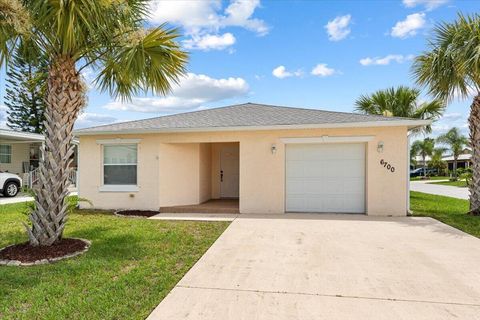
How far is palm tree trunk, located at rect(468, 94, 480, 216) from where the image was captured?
9.46m

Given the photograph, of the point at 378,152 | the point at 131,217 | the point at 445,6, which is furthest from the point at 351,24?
the point at 131,217

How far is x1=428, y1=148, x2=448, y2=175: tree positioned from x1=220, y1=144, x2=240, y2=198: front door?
36.7 m

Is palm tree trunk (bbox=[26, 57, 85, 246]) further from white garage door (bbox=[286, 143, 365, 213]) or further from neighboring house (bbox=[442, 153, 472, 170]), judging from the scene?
neighboring house (bbox=[442, 153, 472, 170])

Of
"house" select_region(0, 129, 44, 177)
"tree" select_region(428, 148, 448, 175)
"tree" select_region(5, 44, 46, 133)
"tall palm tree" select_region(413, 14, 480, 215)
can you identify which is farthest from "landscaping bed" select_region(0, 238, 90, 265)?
"tree" select_region(428, 148, 448, 175)

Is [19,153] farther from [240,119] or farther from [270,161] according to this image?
[270,161]

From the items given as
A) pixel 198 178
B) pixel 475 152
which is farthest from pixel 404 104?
pixel 198 178

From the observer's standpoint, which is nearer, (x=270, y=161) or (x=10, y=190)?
(x=270, y=161)

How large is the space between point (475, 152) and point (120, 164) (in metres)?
12.1

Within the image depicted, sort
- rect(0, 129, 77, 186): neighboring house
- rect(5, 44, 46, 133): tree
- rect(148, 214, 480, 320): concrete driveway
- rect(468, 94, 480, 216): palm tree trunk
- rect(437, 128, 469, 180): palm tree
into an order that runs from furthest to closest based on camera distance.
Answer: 1. rect(437, 128, 469, 180): palm tree
2. rect(5, 44, 46, 133): tree
3. rect(0, 129, 77, 186): neighboring house
4. rect(468, 94, 480, 216): palm tree trunk
5. rect(148, 214, 480, 320): concrete driveway

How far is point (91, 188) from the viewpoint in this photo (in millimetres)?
11172

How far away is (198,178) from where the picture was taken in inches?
474

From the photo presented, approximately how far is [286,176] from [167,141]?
4355 millimetres

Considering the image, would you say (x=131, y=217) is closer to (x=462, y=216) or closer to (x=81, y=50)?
(x=81, y=50)

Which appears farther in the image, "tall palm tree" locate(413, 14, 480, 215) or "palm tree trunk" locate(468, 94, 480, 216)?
"palm tree trunk" locate(468, 94, 480, 216)
